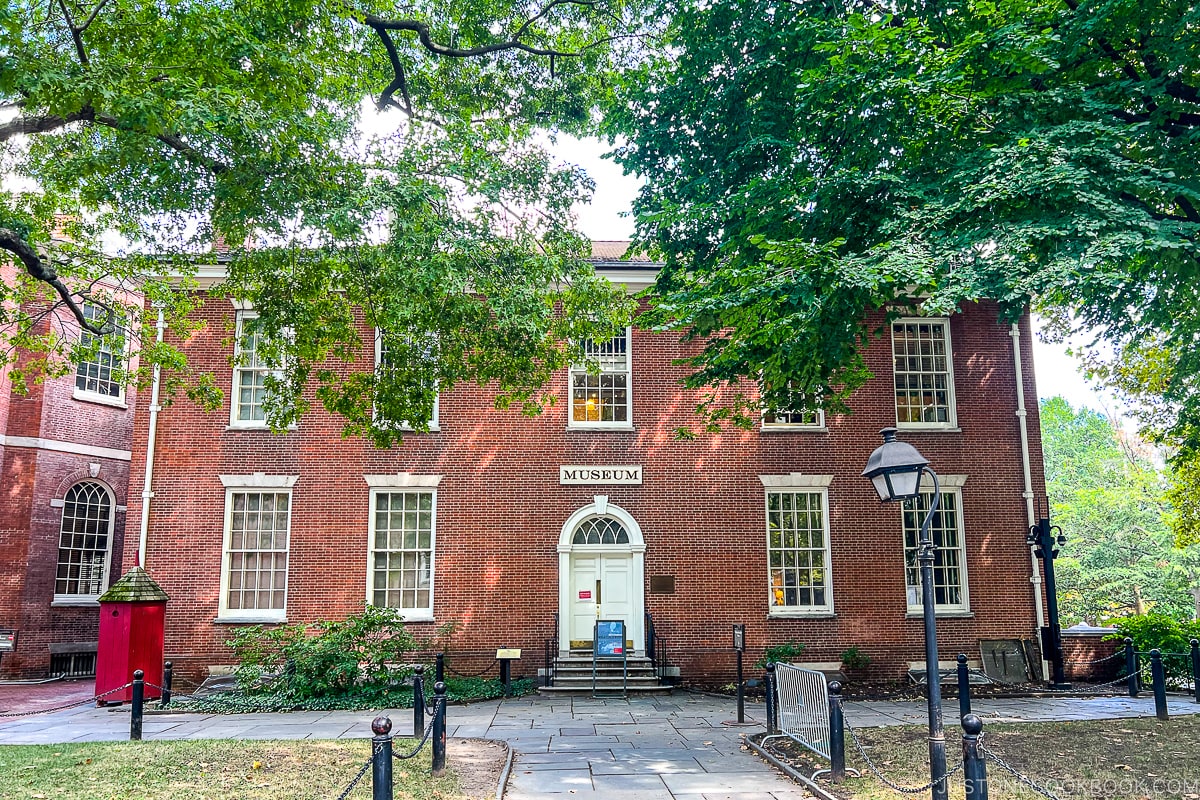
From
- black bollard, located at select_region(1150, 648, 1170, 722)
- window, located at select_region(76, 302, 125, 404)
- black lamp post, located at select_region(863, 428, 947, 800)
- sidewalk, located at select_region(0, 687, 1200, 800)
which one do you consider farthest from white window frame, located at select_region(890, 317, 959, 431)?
window, located at select_region(76, 302, 125, 404)

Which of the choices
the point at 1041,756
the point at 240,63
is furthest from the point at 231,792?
the point at 1041,756

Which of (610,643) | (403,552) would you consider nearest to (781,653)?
(610,643)

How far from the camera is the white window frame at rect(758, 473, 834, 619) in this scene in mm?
17469

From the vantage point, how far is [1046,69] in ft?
30.6

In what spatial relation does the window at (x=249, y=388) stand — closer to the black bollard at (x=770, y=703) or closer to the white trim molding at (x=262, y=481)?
the white trim molding at (x=262, y=481)

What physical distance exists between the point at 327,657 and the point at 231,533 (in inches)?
158

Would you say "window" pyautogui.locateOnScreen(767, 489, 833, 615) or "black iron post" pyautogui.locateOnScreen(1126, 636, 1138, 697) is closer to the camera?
"black iron post" pyautogui.locateOnScreen(1126, 636, 1138, 697)

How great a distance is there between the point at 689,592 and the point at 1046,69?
37.8 feet

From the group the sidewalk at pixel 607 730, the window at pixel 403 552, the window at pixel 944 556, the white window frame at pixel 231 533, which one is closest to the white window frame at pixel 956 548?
the window at pixel 944 556

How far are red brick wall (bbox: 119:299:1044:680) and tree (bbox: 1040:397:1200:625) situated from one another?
80.1 ft

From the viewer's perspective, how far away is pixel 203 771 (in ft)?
30.5

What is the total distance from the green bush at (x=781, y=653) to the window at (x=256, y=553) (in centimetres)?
972

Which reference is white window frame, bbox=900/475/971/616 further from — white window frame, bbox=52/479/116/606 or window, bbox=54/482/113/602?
window, bbox=54/482/113/602

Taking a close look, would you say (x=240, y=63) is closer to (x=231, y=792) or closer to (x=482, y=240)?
(x=482, y=240)
